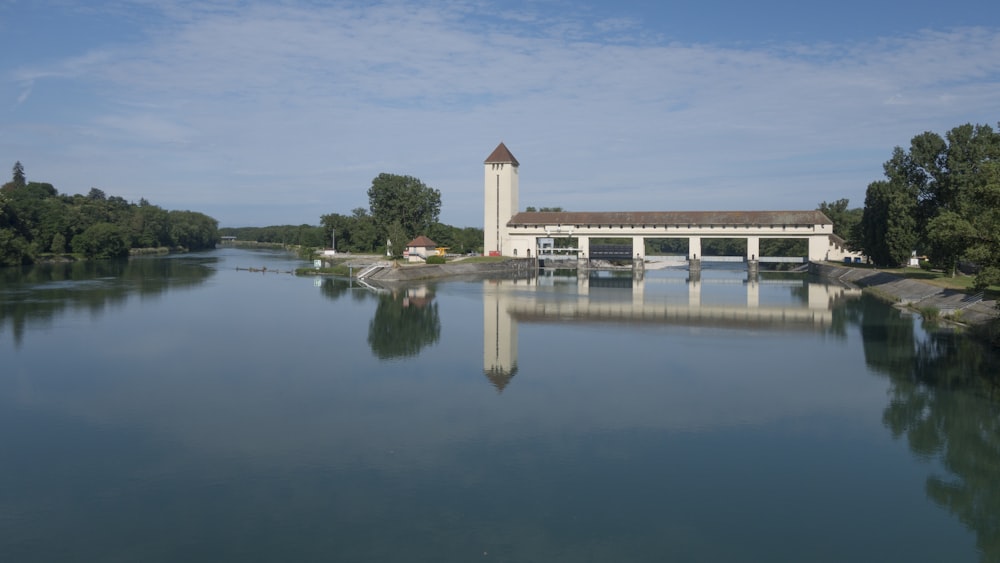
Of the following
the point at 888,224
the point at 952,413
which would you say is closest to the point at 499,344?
the point at 952,413

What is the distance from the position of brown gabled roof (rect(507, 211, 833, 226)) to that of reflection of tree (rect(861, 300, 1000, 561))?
30.8 meters

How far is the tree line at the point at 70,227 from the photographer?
48938 millimetres

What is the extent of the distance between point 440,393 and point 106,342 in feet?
31.2

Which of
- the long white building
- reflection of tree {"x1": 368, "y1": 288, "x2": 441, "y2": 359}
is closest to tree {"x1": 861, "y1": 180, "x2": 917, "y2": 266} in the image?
the long white building

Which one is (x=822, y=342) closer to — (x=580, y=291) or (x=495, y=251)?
(x=580, y=291)

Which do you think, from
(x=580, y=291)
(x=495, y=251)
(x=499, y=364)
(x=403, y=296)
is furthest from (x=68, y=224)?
(x=499, y=364)

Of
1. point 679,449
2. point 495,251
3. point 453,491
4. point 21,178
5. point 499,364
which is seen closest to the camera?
point 453,491

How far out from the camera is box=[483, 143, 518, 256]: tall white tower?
54.4 m

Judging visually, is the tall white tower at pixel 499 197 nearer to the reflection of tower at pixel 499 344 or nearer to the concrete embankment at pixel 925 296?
the concrete embankment at pixel 925 296

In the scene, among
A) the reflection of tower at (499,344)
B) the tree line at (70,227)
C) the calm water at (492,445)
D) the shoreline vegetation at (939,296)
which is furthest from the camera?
the tree line at (70,227)

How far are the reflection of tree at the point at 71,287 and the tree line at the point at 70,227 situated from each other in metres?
2.42

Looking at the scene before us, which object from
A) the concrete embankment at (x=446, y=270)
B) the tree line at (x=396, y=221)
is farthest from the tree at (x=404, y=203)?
the concrete embankment at (x=446, y=270)

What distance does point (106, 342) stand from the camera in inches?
685

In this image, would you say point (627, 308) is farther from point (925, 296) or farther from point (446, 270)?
point (446, 270)
